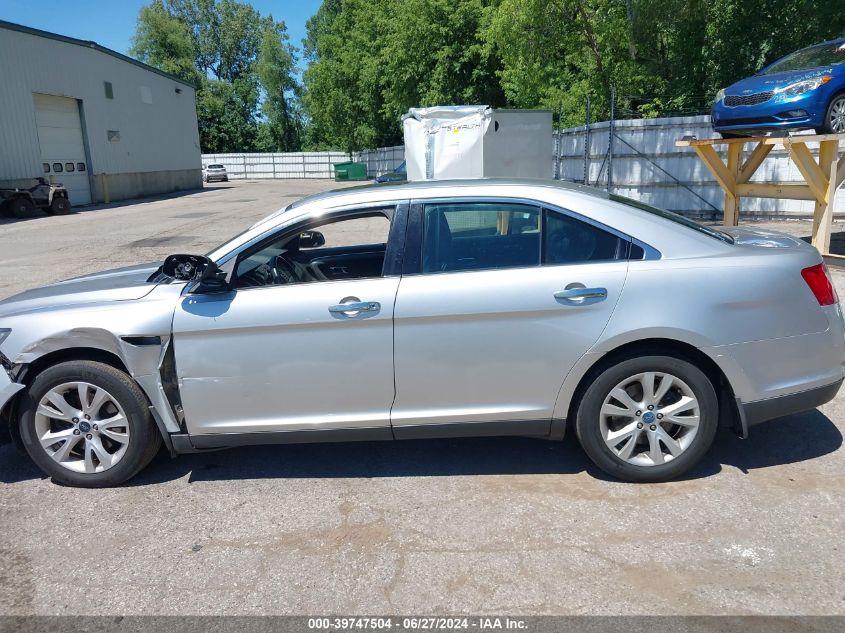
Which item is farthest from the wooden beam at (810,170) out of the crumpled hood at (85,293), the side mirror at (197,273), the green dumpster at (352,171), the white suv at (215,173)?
the white suv at (215,173)

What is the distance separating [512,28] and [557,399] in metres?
17.4

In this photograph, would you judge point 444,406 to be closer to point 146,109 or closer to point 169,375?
point 169,375

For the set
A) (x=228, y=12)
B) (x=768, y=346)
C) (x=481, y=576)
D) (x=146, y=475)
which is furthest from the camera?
(x=228, y=12)

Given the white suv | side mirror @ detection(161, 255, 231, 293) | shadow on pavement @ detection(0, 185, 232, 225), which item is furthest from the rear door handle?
the white suv

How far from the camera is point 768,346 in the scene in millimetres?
3641

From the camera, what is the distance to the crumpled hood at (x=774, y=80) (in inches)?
372

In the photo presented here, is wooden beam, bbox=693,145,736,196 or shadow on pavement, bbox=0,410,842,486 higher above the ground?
wooden beam, bbox=693,145,736,196

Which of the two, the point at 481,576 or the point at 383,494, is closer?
the point at 481,576

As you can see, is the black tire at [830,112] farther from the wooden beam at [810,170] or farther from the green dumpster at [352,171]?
the green dumpster at [352,171]

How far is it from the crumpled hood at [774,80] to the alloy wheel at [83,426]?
9611mm

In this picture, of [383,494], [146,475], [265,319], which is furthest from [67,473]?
[383,494]

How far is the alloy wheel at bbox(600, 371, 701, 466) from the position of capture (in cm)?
365

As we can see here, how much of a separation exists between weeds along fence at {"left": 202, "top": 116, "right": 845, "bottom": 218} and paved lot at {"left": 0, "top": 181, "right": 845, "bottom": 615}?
1003cm

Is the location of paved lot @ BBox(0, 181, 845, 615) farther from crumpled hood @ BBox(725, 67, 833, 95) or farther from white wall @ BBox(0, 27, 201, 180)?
white wall @ BBox(0, 27, 201, 180)
